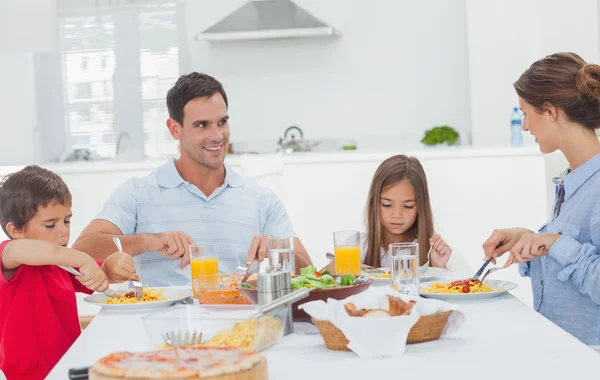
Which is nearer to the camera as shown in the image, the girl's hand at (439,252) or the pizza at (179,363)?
the pizza at (179,363)

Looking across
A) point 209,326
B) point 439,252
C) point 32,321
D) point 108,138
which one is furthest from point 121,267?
point 108,138

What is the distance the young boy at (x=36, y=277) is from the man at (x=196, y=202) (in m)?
0.41

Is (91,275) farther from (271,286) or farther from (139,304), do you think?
(271,286)

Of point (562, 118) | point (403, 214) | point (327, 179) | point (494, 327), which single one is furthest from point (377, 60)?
point (494, 327)

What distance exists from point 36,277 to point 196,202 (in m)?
0.74

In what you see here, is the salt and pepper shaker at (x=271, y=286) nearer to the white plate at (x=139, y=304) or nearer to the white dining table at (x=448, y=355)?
the white dining table at (x=448, y=355)

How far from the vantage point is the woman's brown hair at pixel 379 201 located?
2.77 m

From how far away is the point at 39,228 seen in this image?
2152mm

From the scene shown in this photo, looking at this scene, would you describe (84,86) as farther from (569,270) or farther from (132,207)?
(569,270)

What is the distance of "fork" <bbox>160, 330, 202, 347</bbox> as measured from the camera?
4.24 feet

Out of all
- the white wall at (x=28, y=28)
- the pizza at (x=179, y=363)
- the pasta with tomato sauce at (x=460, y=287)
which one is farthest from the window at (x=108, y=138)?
the pizza at (x=179, y=363)

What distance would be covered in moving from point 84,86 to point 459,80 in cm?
302

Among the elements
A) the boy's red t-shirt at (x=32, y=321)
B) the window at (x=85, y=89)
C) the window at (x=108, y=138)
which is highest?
the window at (x=85, y=89)

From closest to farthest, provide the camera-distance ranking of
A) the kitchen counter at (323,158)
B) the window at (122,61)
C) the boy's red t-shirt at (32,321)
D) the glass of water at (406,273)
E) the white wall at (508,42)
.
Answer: the glass of water at (406,273) → the boy's red t-shirt at (32,321) → the kitchen counter at (323,158) → the white wall at (508,42) → the window at (122,61)
